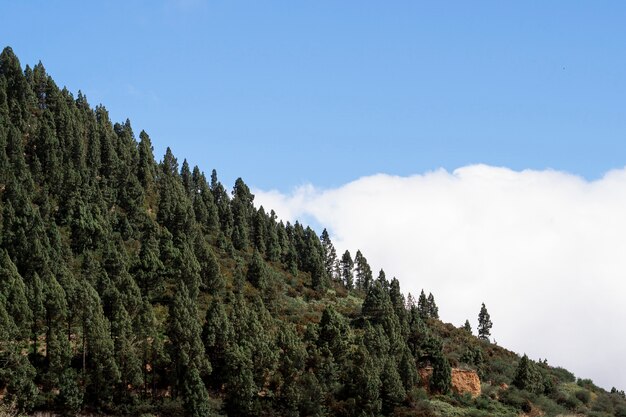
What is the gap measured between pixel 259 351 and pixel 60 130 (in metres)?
68.5

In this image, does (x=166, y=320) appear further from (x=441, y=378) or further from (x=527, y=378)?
(x=527, y=378)

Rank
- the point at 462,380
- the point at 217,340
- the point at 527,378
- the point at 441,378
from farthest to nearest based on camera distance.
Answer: the point at 527,378 < the point at 462,380 < the point at 441,378 < the point at 217,340

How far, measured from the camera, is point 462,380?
84250 mm

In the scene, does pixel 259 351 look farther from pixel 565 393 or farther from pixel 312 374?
pixel 565 393

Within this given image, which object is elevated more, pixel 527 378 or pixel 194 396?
pixel 527 378

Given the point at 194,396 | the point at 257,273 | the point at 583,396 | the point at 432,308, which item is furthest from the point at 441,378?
the point at 432,308

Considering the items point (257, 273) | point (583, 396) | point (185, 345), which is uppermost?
point (257, 273)

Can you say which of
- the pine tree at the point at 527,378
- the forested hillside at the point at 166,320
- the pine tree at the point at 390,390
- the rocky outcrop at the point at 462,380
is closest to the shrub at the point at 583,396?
the forested hillside at the point at 166,320

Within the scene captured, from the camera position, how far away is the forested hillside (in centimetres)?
6562

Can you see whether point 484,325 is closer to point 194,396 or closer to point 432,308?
point 432,308

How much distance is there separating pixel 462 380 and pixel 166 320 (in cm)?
3550

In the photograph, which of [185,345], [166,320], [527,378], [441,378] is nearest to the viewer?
[185,345]

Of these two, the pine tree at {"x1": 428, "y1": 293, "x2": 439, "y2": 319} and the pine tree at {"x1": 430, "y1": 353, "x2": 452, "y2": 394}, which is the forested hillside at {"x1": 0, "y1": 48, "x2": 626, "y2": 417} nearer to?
the pine tree at {"x1": 430, "y1": 353, "x2": 452, "y2": 394}

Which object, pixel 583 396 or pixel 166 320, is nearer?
pixel 166 320
